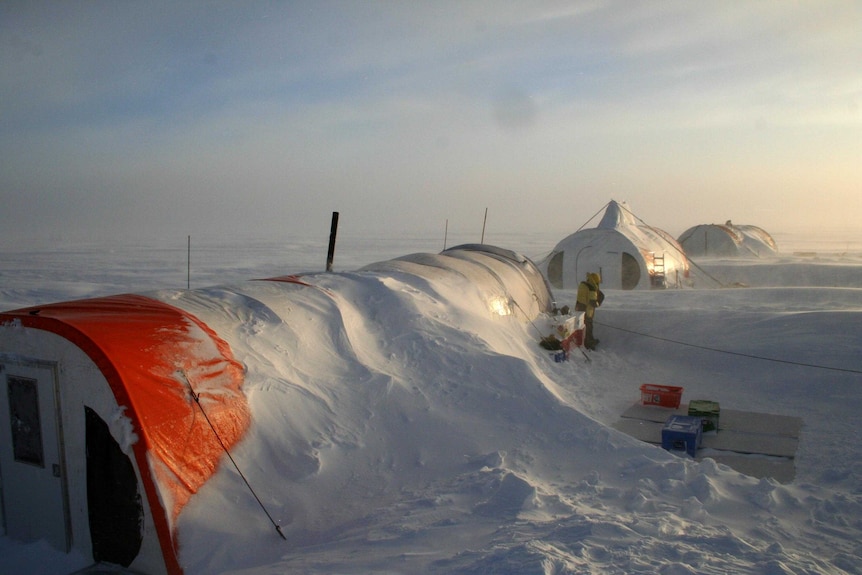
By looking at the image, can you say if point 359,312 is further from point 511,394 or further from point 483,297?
point 483,297

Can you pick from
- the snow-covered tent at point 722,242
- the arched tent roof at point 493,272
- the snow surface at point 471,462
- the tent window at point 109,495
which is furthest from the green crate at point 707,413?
the snow-covered tent at point 722,242

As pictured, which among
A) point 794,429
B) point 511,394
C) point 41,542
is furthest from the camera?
point 794,429

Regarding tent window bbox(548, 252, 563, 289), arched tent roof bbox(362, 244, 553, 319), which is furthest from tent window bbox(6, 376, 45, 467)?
tent window bbox(548, 252, 563, 289)

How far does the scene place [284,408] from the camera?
6.14 m

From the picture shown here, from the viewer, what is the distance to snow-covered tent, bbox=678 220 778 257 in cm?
3281

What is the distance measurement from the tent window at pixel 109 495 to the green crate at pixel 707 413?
21.4ft

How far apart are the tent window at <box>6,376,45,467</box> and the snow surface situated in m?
0.80

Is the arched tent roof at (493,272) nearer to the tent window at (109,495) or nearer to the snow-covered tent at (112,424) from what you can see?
the snow-covered tent at (112,424)

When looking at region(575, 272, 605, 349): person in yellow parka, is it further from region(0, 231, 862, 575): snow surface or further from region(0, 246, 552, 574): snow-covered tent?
region(0, 246, 552, 574): snow-covered tent

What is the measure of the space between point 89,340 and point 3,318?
1094 millimetres

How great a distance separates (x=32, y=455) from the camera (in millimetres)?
5395

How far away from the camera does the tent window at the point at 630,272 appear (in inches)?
824

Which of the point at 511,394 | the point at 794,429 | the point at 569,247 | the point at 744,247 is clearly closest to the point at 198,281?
the point at 569,247

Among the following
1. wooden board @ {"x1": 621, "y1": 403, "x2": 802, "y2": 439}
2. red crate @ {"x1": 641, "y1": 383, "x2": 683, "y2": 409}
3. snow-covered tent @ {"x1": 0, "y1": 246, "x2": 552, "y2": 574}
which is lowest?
wooden board @ {"x1": 621, "y1": 403, "x2": 802, "y2": 439}
